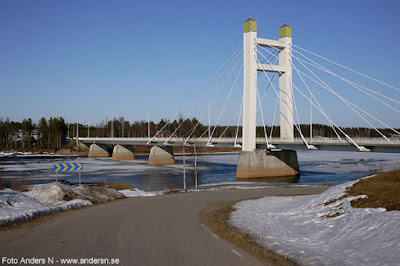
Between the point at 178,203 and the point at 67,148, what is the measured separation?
114640 millimetres

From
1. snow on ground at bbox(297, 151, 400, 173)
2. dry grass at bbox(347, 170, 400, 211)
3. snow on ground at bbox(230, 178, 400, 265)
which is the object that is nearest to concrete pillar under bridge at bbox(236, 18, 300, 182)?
snow on ground at bbox(297, 151, 400, 173)

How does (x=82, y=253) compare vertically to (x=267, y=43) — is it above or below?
below

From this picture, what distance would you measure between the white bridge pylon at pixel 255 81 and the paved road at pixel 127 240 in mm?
33853

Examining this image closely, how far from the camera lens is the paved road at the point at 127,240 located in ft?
27.7

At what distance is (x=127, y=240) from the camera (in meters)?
10.2

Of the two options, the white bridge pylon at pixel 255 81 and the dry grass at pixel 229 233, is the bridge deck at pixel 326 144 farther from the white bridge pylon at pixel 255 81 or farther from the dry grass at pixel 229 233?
the dry grass at pixel 229 233

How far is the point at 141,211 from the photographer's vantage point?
16578 mm

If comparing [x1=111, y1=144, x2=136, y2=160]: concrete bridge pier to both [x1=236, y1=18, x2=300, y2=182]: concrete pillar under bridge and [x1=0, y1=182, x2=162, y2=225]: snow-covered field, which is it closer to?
[x1=236, y1=18, x2=300, y2=182]: concrete pillar under bridge

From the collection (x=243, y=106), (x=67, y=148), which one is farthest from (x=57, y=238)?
(x=67, y=148)

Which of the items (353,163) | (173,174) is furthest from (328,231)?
(353,163)

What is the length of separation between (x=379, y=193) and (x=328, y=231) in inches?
133

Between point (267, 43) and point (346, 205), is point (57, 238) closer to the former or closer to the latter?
point (346, 205)

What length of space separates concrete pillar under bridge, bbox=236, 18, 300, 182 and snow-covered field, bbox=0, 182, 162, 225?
30980 mm

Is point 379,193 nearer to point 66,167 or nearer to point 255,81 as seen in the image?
point 66,167
